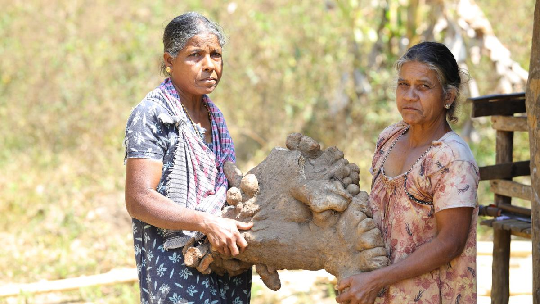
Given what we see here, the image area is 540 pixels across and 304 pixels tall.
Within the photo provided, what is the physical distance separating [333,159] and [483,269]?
9.40 feet

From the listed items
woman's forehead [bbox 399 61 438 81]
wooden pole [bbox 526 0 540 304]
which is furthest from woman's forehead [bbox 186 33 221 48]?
wooden pole [bbox 526 0 540 304]

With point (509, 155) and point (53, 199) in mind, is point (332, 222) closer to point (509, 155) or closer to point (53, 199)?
point (509, 155)

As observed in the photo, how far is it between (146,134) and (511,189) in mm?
2428

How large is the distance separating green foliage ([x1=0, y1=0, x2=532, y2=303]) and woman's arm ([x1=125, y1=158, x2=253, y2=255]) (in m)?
3.34

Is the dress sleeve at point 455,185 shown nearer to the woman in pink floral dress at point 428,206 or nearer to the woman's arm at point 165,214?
the woman in pink floral dress at point 428,206

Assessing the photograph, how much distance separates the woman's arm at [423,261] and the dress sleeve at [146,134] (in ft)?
2.89

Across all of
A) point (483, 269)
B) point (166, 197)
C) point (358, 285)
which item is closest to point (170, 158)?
point (166, 197)

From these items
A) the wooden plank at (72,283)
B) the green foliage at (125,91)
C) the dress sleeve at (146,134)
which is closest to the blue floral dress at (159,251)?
the dress sleeve at (146,134)

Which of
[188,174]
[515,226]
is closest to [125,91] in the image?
[515,226]

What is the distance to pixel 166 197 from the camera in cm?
254

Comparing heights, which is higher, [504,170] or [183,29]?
[183,29]

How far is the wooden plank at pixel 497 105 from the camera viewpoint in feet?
13.0

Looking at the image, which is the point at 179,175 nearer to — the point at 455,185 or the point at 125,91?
the point at 455,185

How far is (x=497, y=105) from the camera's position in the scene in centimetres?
397
